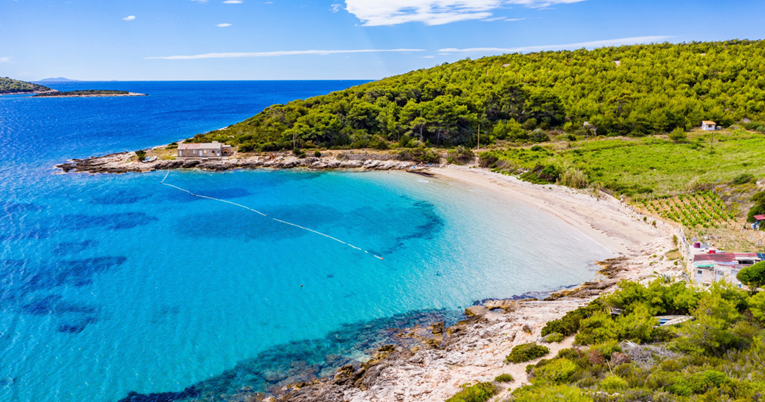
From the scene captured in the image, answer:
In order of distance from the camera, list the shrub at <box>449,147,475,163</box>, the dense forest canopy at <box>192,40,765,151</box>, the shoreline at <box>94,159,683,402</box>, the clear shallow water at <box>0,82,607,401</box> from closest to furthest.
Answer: the shoreline at <box>94,159,683,402</box>
the clear shallow water at <box>0,82,607,401</box>
the shrub at <box>449,147,475,163</box>
the dense forest canopy at <box>192,40,765,151</box>

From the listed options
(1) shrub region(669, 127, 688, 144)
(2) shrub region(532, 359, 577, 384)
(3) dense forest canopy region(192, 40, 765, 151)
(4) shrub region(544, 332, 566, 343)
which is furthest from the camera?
(3) dense forest canopy region(192, 40, 765, 151)

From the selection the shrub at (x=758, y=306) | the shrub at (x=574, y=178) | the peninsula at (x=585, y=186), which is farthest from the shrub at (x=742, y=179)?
the shrub at (x=758, y=306)

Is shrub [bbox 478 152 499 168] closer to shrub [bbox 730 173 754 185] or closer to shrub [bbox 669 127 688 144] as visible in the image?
shrub [bbox 730 173 754 185]

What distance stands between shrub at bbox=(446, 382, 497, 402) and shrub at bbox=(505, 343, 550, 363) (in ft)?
10.2

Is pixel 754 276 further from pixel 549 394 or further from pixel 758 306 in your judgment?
pixel 549 394

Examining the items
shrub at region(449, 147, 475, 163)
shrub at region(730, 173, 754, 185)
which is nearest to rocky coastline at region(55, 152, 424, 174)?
shrub at region(449, 147, 475, 163)

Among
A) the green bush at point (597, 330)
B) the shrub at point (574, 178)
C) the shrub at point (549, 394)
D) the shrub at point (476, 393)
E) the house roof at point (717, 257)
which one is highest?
the shrub at point (574, 178)

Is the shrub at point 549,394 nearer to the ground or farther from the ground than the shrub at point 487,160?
nearer to the ground

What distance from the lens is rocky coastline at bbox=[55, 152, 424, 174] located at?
64.7 metres

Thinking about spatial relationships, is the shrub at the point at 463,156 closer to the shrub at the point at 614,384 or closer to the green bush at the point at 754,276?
the green bush at the point at 754,276

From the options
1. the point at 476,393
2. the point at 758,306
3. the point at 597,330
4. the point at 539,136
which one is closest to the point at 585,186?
the point at 539,136

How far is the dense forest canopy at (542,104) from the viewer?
7369cm

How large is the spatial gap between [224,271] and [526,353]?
2295cm

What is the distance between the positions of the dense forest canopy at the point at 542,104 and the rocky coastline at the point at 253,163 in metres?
5.66
